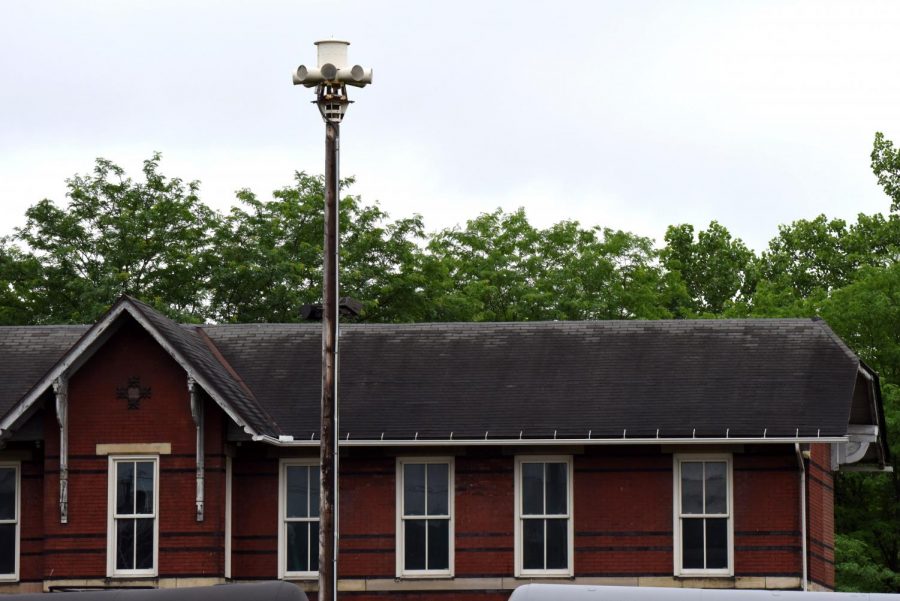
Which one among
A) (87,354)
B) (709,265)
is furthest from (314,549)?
(709,265)

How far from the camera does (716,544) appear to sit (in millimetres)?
32781

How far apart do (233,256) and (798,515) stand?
27.2 metres

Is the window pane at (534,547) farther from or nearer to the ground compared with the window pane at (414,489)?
nearer to the ground

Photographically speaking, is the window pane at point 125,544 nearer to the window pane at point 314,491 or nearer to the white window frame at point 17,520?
the white window frame at point 17,520

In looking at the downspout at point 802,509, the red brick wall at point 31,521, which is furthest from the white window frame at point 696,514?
the red brick wall at point 31,521

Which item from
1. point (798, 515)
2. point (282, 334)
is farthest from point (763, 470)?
point (282, 334)

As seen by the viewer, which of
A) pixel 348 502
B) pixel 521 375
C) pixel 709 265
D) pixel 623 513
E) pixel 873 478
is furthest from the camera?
pixel 709 265

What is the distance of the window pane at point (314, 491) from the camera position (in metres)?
33.8

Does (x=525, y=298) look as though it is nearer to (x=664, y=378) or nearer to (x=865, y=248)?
(x=865, y=248)

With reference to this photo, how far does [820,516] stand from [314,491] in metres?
9.30

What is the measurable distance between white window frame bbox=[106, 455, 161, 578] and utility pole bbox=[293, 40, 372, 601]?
775 cm

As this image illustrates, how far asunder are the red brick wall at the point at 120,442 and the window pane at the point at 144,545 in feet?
0.88

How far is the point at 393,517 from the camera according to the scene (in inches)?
1319

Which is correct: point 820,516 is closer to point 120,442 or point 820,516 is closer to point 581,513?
point 581,513
